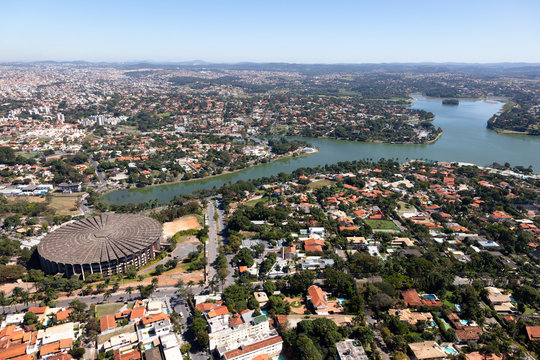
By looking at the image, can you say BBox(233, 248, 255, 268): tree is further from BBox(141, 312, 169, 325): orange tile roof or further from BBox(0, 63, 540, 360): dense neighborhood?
BBox(141, 312, 169, 325): orange tile roof

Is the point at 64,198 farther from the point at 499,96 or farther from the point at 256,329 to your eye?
the point at 499,96

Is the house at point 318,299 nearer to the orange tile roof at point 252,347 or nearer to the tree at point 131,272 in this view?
the orange tile roof at point 252,347

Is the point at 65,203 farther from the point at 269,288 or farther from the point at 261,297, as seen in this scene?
the point at 269,288

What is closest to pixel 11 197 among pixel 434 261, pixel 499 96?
pixel 434 261

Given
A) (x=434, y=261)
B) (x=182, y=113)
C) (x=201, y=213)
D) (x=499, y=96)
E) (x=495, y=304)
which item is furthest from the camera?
(x=499, y=96)

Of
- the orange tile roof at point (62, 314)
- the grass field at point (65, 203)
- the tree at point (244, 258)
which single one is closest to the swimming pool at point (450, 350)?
the tree at point (244, 258)
